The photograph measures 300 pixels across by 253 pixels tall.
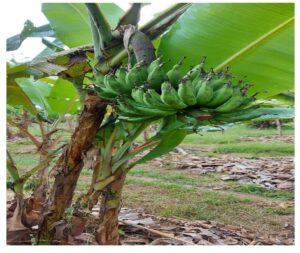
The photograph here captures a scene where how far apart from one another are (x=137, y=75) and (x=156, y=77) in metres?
0.03

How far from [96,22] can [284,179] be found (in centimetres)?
175

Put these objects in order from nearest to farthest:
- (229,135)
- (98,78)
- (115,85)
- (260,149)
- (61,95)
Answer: (115,85), (98,78), (61,95), (260,149), (229,135)

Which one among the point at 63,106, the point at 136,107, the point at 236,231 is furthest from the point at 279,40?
the point at 236,231

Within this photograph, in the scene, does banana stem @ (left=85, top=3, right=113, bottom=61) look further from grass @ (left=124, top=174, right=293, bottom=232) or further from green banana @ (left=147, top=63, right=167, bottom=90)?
→ grass @ (left=124, top=174, right=293, bottom=232)

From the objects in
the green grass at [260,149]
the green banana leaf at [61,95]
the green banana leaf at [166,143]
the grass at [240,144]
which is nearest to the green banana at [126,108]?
the green banana leaf at [166,143]

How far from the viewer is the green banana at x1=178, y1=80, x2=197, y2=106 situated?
0.50 m

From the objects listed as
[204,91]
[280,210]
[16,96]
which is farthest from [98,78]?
[280,210]

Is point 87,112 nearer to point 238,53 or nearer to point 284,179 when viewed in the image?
point 238,53

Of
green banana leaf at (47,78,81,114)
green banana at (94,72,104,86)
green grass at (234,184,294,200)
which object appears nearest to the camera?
green banana at (94,72,104,86)

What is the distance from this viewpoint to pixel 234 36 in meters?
0.86

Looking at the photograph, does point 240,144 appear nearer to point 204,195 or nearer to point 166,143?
point 204,195

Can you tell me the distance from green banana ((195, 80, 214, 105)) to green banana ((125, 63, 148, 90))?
0.26 ft

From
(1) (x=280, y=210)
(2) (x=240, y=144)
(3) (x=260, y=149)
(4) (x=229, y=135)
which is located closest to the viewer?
(1) (x=280, y=210)

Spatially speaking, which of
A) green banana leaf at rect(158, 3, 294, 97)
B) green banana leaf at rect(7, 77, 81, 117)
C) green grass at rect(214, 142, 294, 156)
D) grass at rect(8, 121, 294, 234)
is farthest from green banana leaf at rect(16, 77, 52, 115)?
green grass at rect(214, 142, 294, 156)
